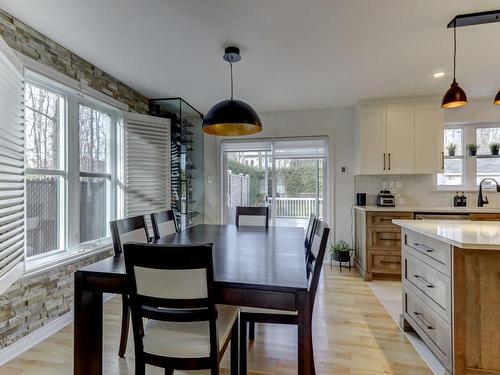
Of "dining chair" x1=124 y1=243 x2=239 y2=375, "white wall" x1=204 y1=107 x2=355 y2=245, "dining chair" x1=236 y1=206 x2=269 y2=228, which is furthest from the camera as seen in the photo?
"white wall" x1=204 y1=107 x2=355 y2=245

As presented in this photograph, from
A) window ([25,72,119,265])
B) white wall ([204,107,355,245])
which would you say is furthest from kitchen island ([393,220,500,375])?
window ([25,72,119,265])

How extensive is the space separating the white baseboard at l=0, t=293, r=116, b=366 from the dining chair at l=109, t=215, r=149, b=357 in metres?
0.77

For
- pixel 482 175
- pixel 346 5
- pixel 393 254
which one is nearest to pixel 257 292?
pixel 346 5

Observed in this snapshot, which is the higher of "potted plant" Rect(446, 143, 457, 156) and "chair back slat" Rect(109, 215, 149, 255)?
"potted plant" Rect(446, 143, 457, 156)

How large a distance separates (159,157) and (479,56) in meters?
3.84

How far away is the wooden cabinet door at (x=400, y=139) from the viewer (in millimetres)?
3875

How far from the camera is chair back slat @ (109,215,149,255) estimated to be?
197 centimetres

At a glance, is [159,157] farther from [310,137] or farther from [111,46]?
[310,137]

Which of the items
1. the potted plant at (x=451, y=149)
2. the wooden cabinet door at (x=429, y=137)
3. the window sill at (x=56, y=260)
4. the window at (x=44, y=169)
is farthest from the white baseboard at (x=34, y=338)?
the potted plant at (x=451, y=149)

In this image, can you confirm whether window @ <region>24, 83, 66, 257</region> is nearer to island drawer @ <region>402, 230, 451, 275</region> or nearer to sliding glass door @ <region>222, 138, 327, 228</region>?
sliding glass door @ <region>222, 138, 327, 228</region>

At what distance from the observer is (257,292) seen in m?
1.33

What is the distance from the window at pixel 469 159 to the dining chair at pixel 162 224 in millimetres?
3957

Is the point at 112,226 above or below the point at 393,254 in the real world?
above

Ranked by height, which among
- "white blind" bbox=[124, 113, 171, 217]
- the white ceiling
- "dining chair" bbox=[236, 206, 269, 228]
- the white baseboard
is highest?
the white ceiling
